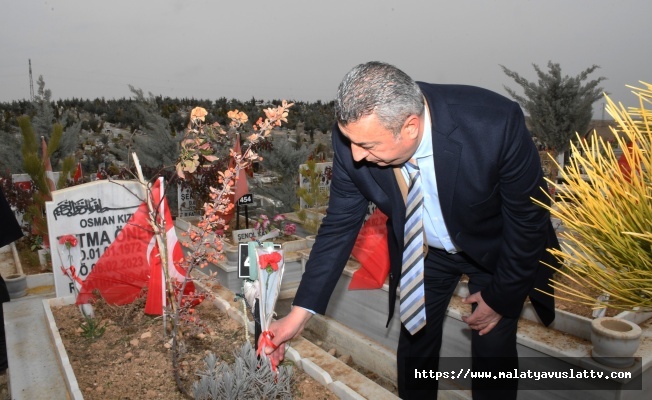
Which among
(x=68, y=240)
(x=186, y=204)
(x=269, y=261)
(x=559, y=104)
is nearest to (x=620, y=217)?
(x=269, y=261)

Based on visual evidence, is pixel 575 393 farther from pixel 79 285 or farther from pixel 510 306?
pixel 79 285

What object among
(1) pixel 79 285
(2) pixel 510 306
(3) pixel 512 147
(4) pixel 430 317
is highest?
(3) pixel 512 147

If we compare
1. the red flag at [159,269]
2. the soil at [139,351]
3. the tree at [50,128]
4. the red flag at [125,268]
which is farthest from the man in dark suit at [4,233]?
the tree at [50,128]

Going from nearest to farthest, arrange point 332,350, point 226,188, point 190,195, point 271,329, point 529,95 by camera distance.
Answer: point 271,329 < point 226,188 < point 332,350 < point 190,195 < point 529,95

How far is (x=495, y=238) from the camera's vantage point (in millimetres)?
2268

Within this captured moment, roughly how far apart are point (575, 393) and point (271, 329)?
2.06 m

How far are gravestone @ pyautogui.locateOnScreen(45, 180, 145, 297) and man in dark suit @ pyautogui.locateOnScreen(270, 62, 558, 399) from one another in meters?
2.27

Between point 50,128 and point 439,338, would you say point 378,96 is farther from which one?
point 50,128

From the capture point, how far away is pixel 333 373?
9.56ft

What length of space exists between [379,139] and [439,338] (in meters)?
1.22

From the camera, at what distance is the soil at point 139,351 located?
280cm

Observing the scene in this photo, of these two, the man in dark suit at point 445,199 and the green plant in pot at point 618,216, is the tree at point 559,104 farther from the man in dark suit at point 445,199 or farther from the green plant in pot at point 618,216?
the green plant in pot at point 618,216

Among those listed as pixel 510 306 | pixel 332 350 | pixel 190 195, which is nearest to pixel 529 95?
pixel 190 195

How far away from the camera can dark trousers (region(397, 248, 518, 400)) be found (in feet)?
7.77
